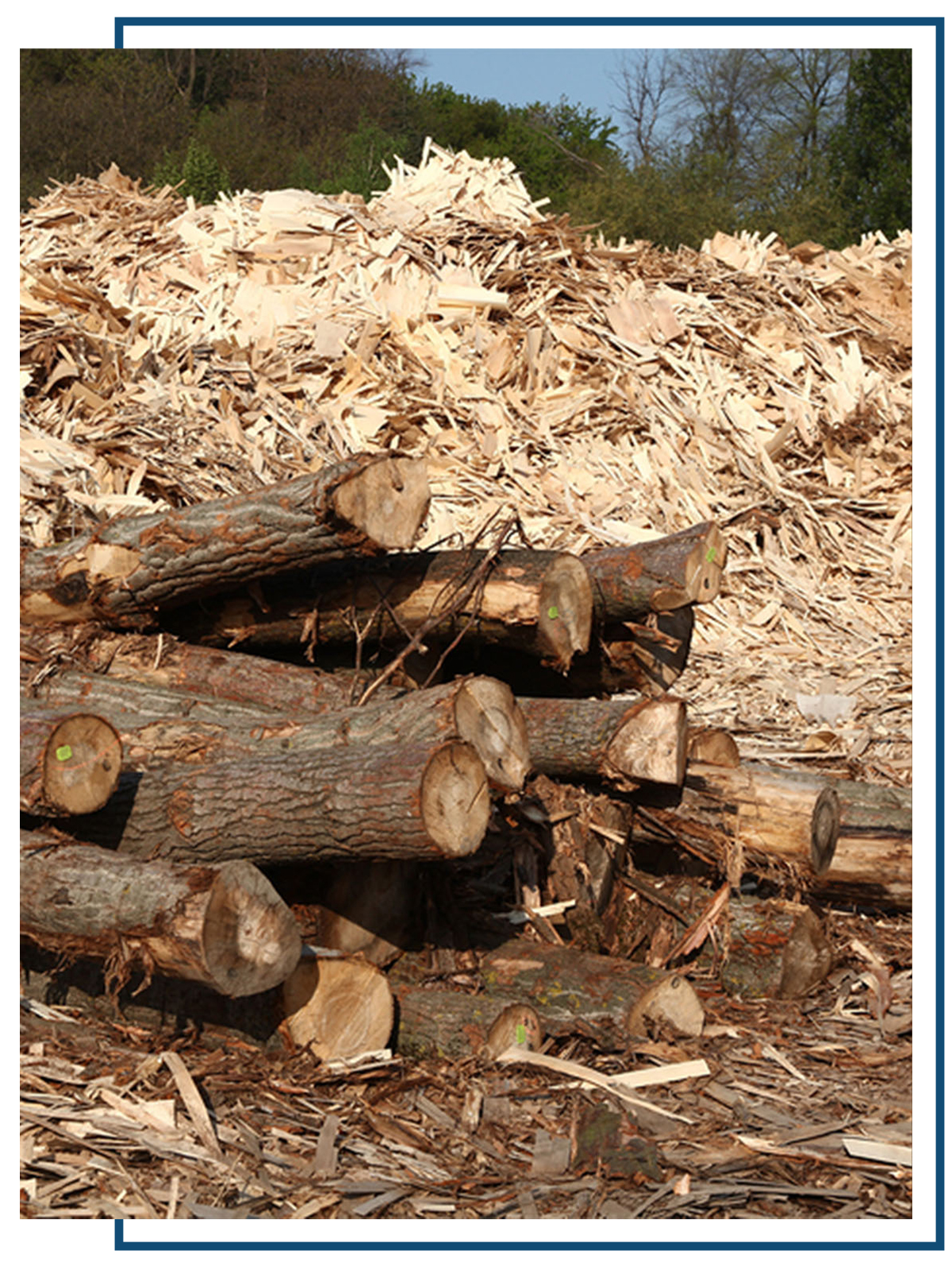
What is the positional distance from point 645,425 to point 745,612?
2.18 meters

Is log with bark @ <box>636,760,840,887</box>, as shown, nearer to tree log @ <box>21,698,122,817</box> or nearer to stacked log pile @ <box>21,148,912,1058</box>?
stacked log pile @ <box>21,148,912,1058</box>

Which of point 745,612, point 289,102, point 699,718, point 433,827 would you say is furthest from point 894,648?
point 289,102

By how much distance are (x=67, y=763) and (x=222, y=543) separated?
3.83 ft

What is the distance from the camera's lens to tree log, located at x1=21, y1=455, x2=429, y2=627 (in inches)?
189

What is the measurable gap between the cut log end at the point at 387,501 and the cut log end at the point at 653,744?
1111 millimetres

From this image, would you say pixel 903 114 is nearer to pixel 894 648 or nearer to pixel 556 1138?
pixel 894 648

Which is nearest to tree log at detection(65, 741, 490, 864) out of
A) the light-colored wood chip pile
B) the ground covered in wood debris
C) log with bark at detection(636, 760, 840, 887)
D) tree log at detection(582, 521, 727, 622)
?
the ground covered in wood debris

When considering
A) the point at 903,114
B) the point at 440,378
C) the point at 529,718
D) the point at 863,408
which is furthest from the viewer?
the point at 903,114

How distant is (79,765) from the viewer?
14.2 feet

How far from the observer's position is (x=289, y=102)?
35281mm

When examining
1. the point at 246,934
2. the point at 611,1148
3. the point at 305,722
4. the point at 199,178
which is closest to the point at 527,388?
the point at 305,722

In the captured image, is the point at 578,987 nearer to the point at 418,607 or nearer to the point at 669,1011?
Answer: the point at 669,1011

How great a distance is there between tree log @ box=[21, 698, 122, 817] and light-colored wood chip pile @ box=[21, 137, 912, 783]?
11.2ft

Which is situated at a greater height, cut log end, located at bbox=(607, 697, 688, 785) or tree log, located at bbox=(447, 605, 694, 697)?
tree log, located at bbox=(447, 605, 694, 697)
